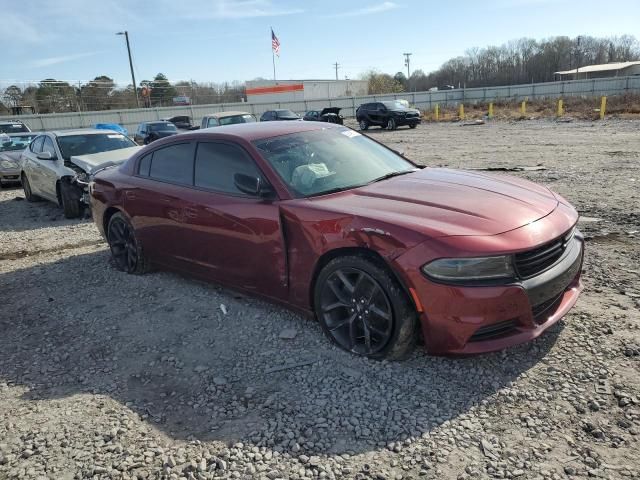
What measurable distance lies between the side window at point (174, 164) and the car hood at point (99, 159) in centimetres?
380

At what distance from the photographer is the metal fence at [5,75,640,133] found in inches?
1374

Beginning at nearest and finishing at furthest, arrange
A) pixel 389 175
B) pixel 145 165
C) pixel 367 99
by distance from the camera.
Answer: pixel 389 175 → pixel 145 165 → pixel 367 99

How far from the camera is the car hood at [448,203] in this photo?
3158 millimetres

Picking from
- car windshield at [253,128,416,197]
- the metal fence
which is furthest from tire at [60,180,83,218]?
the metal fence

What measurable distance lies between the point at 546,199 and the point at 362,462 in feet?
7.94

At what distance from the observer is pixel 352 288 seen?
3424 millimetres

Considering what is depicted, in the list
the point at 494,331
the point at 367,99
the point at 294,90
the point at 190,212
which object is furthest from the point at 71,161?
the point at 294,90

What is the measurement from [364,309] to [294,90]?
200 feet

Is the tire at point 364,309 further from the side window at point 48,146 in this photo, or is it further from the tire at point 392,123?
the tire at point 392,123

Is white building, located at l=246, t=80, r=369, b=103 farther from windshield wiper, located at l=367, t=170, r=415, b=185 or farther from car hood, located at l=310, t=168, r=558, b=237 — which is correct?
car hood, located at l=310, t=168, r=558, b=237

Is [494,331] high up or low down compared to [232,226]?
down

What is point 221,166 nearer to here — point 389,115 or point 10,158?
point 10,158

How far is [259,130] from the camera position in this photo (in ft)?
14.9

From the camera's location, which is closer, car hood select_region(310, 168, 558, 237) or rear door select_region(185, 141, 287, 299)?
car hood select_region(310, 168, 558, 237)
